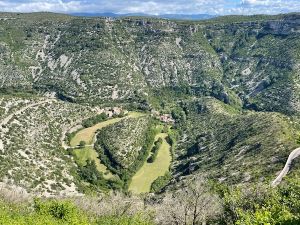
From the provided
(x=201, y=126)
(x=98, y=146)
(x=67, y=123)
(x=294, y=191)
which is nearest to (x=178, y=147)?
(x=201, y=126)

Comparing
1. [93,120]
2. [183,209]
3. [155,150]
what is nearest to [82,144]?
[93,120]

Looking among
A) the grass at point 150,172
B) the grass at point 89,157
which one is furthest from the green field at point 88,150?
the grass at point 150,172

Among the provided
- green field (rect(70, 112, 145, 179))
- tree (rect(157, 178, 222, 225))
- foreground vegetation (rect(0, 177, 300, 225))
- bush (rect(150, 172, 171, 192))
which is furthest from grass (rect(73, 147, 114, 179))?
tree (rect(157, 178, 222, 225))

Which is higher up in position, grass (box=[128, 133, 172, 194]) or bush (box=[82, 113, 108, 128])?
bush (box=[82, 113, 108, 128])

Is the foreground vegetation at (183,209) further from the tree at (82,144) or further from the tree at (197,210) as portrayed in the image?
the tree at (82,144)

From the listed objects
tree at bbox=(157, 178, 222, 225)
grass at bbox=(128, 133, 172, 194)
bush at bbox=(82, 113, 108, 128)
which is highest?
tree at bbox=(157, 178, 222, 225)

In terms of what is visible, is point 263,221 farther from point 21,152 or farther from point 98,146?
point 98,146

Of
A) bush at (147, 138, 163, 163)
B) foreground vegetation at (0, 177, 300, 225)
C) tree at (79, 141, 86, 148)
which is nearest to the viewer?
foreground vegetation at (0, 177, 300, 225)

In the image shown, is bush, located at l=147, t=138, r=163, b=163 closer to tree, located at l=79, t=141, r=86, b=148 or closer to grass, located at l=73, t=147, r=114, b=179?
grass, located at l=73, t=147, r=114, b=179

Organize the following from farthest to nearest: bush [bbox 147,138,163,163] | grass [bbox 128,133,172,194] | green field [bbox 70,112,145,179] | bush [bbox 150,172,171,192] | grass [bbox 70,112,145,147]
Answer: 1. grass [bbox 70,112,145,147]
2. bush [bbox 147,138,163,163]
3. green field [bbox 70,112,145,179]
4. grass [bbox 128,133,172,194]
5. bush [bbox 150,172,171,192]
